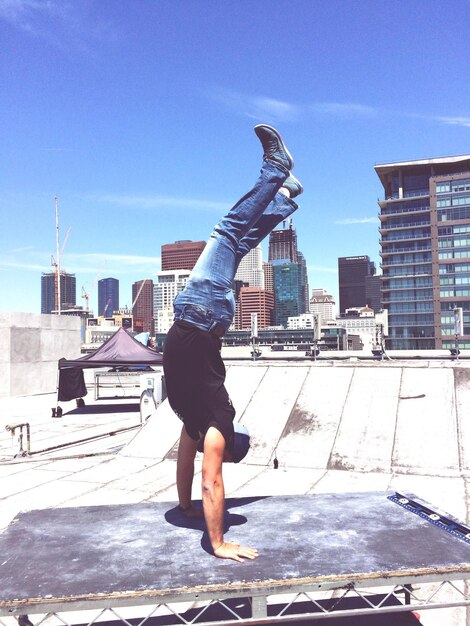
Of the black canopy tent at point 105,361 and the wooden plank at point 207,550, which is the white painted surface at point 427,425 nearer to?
the wooden plank at point 207,550

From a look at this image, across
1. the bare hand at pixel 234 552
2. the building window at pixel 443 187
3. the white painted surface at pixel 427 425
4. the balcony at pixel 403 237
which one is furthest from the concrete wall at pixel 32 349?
the building window at pixel 443 187

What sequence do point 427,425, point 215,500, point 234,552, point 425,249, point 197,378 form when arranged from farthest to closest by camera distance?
point 425,249, point 427,425, point 197,378, point 215,500, point 234,552

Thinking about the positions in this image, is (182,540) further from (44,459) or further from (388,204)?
(388,204)

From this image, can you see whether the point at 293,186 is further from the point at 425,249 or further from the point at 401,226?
the point at 401,226

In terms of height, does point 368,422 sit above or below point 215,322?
below

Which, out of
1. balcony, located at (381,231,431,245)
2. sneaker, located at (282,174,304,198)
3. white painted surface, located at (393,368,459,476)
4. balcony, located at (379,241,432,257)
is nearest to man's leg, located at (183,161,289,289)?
sneaker, located at (282,174,304,198)

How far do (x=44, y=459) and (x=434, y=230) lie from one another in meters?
110

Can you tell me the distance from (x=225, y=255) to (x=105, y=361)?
15.5 metres

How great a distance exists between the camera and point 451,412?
29.0ft

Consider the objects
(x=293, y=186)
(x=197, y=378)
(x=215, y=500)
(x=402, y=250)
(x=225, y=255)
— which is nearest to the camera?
(x=215, y=500)

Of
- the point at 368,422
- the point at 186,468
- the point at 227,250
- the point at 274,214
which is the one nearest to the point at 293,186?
the point at 274,214

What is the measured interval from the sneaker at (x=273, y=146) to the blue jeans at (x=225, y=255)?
0.06 metres

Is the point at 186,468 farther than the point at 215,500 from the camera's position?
Yes

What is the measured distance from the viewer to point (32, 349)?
88.4 feet
